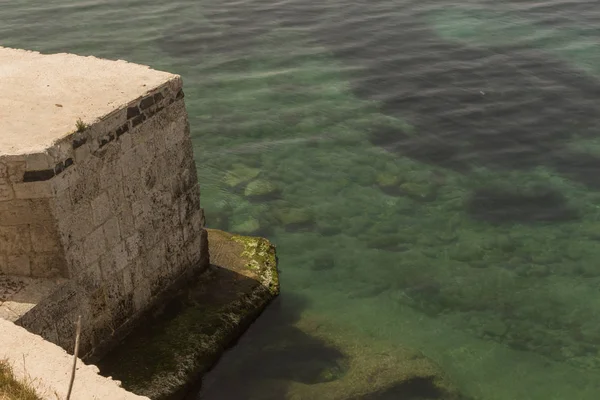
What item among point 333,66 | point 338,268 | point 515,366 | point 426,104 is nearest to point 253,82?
point 333,66

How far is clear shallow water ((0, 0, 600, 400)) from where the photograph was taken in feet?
31.0

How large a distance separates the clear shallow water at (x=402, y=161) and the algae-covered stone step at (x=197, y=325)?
294mm

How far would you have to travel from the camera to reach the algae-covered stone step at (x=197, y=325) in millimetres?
8078

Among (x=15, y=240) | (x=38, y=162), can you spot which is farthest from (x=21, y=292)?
(x=38, y=162)

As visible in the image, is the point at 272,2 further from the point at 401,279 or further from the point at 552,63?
the point at 401,279

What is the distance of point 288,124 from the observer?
14656 mm

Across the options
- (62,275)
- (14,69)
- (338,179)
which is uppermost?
(14,69)

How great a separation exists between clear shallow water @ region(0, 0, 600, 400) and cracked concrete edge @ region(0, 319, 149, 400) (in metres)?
2.48

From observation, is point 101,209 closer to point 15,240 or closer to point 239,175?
point 15,240

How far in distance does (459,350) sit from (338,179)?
435cm

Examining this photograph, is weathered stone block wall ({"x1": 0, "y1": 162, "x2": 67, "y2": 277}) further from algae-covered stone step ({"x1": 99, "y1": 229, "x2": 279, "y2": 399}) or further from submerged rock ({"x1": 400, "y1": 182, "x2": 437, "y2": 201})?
submerged rock ({"x1": 400, "y1": 182, "x2": 437, "y2": 201})

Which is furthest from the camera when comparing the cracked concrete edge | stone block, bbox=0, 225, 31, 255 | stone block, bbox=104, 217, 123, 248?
stone block, bbox=104, 217, 123, 248

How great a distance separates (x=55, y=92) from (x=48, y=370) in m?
3.19

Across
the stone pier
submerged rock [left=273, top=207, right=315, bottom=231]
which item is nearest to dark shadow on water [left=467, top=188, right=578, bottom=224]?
submerged rock [left=273, top=207, right=315, bottom=231]
